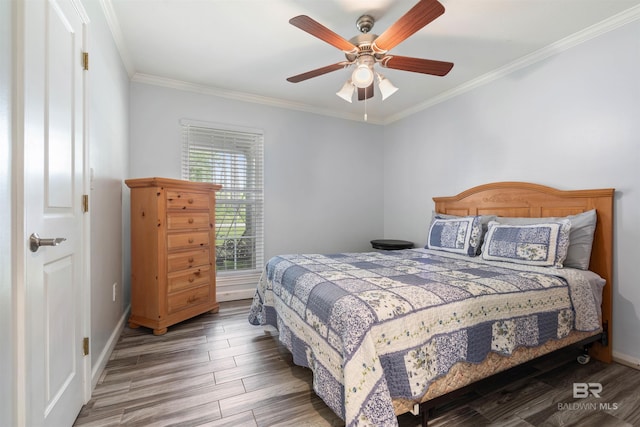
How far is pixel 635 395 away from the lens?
1.74 meters

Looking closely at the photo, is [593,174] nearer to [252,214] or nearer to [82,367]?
[252,214]

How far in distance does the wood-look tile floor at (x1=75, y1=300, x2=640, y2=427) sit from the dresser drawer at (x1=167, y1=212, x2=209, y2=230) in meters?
1.02

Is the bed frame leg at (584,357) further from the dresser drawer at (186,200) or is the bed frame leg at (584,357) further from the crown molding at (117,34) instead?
the crown molding at (117,34)

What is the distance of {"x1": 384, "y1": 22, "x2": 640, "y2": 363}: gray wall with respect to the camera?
2.09 m

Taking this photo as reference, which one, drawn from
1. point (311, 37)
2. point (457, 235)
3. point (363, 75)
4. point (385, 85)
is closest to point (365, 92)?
point (385, 85)

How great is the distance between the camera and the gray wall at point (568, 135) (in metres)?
2.09

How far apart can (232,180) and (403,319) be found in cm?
286

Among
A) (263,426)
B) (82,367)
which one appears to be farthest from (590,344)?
(82,367)

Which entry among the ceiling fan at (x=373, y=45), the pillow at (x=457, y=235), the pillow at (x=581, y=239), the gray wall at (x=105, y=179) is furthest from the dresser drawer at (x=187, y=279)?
the pillow at (x=581, y=239)

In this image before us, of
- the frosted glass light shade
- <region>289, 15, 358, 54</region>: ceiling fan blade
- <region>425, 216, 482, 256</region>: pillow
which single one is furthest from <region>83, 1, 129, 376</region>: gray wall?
<region>425, 216, 482, 256</region>: pillow

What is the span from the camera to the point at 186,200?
109 inches

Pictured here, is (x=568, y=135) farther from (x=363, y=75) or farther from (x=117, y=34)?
(x=117, y=34)

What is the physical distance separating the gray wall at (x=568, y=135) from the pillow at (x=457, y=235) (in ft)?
2.01

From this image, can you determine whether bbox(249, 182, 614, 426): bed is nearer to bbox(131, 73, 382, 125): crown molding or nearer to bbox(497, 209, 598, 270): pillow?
bbox(497, 209, 598, 270): pillow
